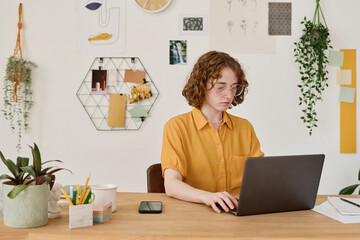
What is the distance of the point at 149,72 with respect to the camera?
2.86 meters

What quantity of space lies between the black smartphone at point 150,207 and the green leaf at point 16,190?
1.28 feet

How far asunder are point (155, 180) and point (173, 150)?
0.93ft

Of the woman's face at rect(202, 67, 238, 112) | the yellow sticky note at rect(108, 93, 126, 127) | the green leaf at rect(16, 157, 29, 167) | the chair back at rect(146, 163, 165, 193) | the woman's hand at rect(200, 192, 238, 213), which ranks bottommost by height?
the chair back at rect(146, 163, 165, 193)

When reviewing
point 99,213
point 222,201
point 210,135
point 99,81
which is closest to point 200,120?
point 210,135

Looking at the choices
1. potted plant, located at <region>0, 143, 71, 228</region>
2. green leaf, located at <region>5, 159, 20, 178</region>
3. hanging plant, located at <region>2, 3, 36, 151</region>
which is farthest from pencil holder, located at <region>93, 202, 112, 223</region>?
hanging plant, located at <region>2, 3, 36, 151</region>

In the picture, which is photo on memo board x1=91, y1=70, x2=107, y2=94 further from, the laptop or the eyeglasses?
the laptop

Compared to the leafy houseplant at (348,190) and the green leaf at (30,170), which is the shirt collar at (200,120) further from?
the leafy houseplant at (348,190)

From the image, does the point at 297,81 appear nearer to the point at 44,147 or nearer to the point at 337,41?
the point at 337,41

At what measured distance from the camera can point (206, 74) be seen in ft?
6.01

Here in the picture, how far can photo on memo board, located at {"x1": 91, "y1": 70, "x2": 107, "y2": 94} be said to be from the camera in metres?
2.86

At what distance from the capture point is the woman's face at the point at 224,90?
5.81ft

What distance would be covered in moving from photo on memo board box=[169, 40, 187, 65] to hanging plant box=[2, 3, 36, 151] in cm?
110

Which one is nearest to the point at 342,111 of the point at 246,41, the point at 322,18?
the point at 322,18

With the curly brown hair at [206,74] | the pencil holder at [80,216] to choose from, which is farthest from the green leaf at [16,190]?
the curly brown hair at [206,74]
